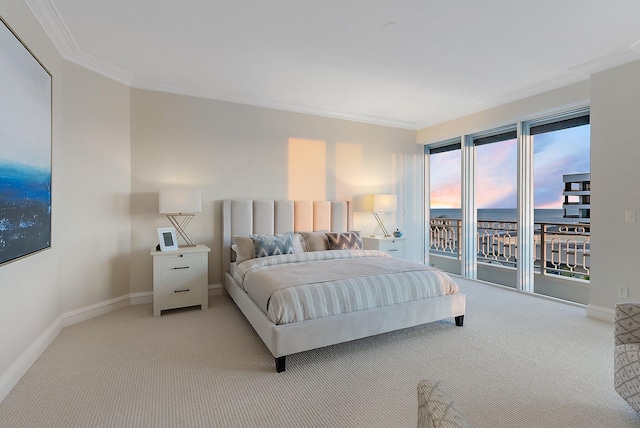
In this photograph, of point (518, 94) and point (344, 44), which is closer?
point (344, 44)

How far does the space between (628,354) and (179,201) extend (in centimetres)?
398

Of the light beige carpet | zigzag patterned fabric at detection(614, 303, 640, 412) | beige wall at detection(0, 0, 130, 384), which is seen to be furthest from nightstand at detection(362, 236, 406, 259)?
beige wall at detection(0, 0, 130, 384)

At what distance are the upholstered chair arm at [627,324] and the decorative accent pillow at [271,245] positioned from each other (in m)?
2.93

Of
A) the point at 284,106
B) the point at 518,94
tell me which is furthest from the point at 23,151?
the point at 518,94

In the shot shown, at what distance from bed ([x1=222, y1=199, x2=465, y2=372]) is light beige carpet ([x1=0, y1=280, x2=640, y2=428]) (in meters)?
0.20

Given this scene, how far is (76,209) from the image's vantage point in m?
3.08

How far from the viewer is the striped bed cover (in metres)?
2.33

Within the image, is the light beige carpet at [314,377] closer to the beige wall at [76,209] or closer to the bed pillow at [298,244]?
the beige wall at [76,209]

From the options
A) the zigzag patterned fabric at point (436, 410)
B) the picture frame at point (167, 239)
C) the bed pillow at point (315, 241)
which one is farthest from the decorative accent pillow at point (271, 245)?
the zigzag patterned fabric at point (436, 410)

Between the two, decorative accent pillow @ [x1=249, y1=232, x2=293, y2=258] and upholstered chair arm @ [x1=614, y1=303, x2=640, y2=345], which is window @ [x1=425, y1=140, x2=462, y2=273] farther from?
upholstered chair arm @ [x1=614, y1=303, x2=640, y2=345]

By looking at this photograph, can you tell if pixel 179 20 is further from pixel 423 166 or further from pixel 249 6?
pixel 423 166

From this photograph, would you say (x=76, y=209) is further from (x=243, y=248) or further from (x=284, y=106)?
(x=284, y=106)

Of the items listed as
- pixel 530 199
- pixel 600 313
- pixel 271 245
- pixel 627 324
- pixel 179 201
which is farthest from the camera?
pixel 530 199

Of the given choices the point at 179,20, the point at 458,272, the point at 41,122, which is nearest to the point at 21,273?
the point at 41,122
